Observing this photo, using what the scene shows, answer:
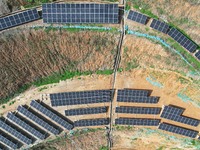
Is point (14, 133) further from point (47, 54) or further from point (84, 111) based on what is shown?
point (47, 54)

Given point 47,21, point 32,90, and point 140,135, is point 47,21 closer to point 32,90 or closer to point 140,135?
point 32,90

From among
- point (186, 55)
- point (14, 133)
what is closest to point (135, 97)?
point (186, 55)

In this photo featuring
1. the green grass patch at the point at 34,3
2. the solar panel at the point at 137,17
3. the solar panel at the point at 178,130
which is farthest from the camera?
the solar panel at the point at 178,130

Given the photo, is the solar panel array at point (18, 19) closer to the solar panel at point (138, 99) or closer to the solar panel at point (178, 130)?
the solar panel at point (138, 99)

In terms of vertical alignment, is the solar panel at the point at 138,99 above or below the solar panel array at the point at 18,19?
below

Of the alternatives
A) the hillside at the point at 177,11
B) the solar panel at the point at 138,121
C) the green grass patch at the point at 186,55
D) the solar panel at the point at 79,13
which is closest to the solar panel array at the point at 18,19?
the solar panel at the point at 79,13

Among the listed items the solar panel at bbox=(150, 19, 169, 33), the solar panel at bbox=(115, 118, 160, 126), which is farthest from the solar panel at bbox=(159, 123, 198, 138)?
the solar panel at bbox=(150, 19, 169, 33)

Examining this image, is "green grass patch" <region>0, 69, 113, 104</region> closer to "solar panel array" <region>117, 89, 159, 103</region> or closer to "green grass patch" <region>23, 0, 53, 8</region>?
"solar panel array" <region>117, 89, 159, 103</region>
